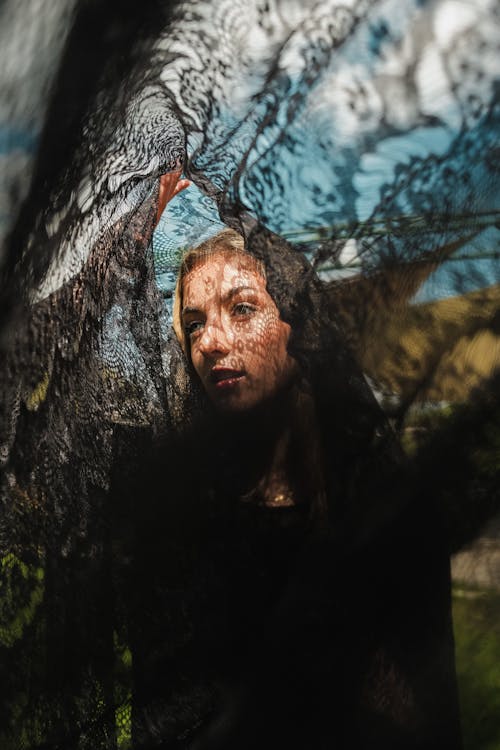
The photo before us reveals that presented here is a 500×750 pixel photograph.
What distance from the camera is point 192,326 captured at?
3.39 feet

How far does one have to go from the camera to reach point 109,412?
1185mm

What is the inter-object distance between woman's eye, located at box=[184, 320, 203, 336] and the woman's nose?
0.5 inches

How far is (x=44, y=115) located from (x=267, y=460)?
598mm

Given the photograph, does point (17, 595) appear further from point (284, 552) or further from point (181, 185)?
point (181, 185)

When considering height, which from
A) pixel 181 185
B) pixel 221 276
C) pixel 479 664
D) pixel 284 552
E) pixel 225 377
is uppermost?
pixel 181 185

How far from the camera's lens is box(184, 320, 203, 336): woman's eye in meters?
1.02

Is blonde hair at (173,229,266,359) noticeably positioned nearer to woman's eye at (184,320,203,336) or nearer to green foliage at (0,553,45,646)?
woman's eye at (184,320,203,336)

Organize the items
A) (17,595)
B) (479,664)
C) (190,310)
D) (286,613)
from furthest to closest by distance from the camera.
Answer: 1. (17,595)
2. (190,310)
3. (286,613)
4. (479,664)

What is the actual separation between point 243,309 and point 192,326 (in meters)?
0.09

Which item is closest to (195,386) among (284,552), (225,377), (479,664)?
(225,377)

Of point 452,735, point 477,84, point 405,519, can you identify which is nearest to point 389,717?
point 452,735

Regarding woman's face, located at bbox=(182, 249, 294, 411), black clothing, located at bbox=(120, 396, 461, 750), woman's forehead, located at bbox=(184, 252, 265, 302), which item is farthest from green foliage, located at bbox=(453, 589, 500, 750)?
woman's forehead, located at bbox=(184, 252, 265, 302)

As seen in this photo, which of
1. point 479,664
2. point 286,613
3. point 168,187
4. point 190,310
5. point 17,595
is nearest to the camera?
point 479,664

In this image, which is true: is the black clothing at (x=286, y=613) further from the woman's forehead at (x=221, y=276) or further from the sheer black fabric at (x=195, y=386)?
the woman's forehead at (x=221, y=276)
